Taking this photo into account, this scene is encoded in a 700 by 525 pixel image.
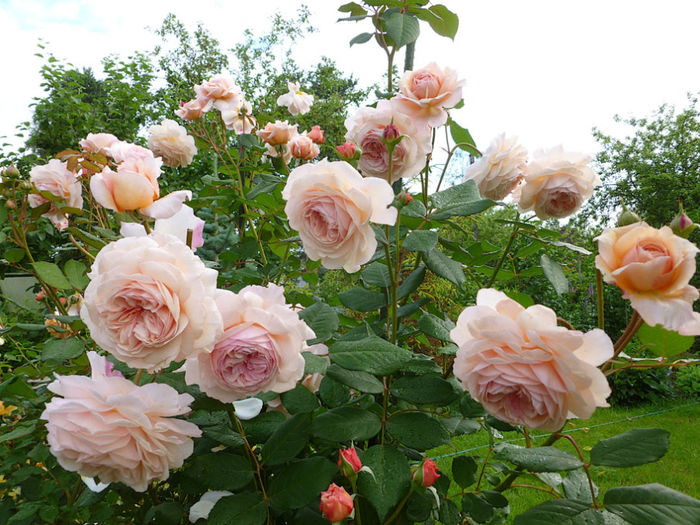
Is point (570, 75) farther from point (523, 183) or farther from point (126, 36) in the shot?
point (126, 36)

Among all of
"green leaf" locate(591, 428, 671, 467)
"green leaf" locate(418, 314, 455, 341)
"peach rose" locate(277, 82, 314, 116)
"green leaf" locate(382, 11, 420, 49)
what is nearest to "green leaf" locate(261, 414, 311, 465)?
"green leaf" locate(418, 314, 455, 341)

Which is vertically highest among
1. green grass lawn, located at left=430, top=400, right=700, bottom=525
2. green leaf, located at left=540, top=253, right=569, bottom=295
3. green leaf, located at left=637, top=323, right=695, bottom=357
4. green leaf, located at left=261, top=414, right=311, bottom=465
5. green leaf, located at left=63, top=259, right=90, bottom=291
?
green leaf, located at left=637, top=323, right=695, bottom=357

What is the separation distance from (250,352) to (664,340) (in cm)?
50

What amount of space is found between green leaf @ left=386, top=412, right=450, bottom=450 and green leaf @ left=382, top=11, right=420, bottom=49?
0.65 metres

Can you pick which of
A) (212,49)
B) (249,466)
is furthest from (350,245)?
(212,49)

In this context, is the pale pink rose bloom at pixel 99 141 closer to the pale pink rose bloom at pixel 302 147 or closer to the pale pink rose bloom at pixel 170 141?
the pale pink rose bloom at pixel 170 141

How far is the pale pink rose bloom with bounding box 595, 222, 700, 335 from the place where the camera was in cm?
48

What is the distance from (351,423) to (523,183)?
52 centimetres

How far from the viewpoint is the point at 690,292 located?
0.49 m

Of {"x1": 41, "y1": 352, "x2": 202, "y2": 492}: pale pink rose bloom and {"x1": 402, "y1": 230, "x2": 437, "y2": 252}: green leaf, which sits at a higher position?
{"x1": 402, "y1": 230, "x2": 437, "y2": 252}: green leaf

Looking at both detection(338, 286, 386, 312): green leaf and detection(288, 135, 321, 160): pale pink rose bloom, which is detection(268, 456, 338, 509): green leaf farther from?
detection(288, 135, 321, 160): pale pink rose bloom

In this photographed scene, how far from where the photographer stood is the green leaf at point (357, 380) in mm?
656

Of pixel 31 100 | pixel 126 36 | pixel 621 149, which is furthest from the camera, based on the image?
pixel 621 149

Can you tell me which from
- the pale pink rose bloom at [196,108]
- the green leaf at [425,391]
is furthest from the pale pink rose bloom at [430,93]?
the pale pink rose bloom at [196,108]
